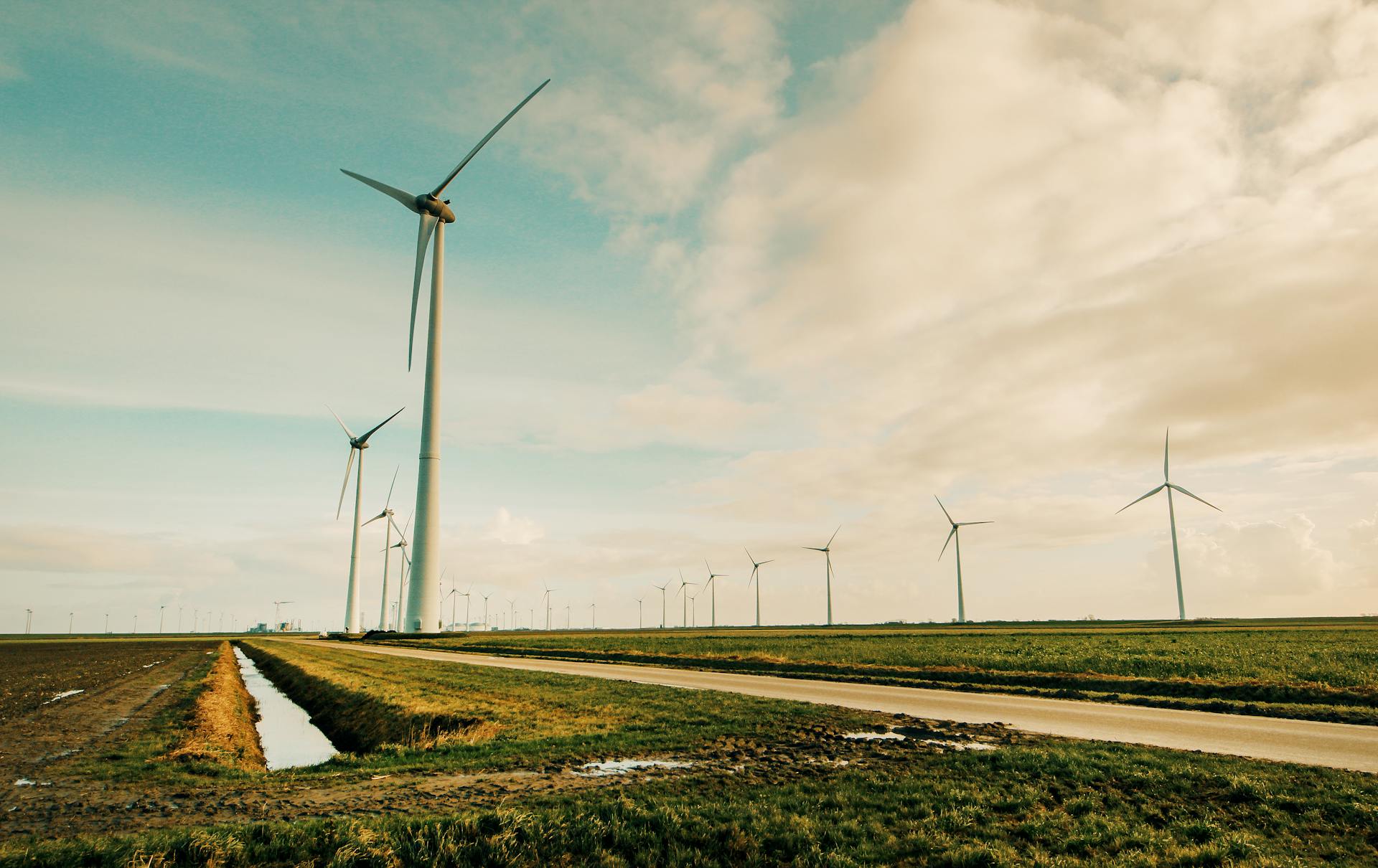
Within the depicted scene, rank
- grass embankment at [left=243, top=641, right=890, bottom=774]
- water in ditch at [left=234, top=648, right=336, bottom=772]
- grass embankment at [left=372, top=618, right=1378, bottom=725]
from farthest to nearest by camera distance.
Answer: grass embankment at [left=372, top=618, right=1378, bottom=725] < water in ditch at [left=234, top=648, right=336, bottom=772] < grass embankment at [left=243, top=641, right=890, bottom=774]

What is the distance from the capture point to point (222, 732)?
26250 mm

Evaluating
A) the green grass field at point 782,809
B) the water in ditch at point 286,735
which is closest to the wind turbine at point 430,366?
the water in ditch at point 286,735

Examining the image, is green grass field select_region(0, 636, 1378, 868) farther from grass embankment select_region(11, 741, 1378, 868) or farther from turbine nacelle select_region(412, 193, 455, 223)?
turbine nacelle select_region(412, 193, 455, 223)

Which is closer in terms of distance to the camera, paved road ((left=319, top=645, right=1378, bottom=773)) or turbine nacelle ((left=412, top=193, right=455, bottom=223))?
paved road ((left=319, top=645, right=1378, bottom=773))

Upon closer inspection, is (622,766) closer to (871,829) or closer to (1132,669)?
(871,829)

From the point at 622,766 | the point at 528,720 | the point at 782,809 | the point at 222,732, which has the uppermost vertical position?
the point at 782,809

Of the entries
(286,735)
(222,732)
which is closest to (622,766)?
(222,732)

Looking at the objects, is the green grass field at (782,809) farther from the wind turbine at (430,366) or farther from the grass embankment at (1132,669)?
the wind turbine at (430,366)

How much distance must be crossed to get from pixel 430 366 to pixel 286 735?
62.2 meters

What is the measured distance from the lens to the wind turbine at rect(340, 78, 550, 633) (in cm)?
8812

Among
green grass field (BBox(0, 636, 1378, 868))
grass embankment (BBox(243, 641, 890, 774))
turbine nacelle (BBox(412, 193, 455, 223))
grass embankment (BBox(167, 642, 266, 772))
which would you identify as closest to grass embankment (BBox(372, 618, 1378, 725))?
grass embankment (BBox(243, 641, 890, 774))

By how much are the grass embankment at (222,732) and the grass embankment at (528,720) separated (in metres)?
2.97

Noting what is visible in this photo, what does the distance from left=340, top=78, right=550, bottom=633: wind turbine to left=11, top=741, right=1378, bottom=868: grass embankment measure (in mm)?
79652

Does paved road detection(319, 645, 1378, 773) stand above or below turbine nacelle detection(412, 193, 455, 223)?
below
